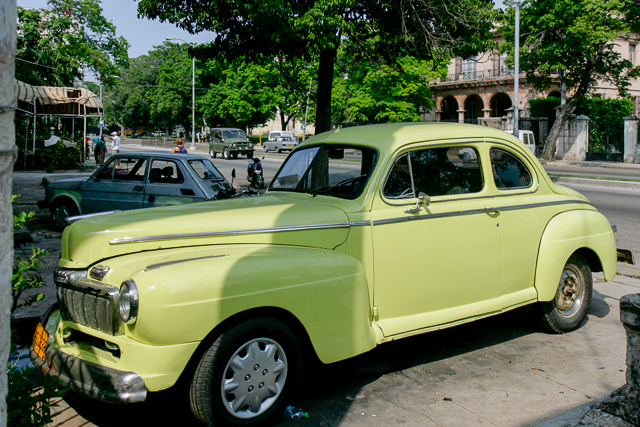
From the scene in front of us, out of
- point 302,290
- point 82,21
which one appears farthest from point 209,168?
point 82,21

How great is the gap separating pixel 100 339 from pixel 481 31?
10838 mm

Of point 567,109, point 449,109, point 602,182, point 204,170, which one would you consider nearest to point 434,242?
point 204,170

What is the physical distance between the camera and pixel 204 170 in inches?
390

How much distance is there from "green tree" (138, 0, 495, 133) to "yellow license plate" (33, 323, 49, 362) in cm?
726

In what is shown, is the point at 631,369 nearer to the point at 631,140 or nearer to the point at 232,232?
the point at 232,232

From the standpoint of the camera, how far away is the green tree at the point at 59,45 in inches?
1241

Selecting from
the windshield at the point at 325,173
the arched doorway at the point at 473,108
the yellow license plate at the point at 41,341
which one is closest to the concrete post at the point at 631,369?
the windshield at the point at 325,173

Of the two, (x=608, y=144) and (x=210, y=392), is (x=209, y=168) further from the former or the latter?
(x=608, y=144)

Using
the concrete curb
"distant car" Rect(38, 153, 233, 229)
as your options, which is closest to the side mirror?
"distant car" Rect(38, 153, 233, 229)

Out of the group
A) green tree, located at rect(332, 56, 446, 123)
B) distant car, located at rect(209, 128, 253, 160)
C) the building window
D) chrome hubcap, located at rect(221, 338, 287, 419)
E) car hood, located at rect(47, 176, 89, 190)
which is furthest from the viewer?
the building window

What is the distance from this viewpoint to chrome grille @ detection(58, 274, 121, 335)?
3.25 m

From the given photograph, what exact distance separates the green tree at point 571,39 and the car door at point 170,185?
25.9 m

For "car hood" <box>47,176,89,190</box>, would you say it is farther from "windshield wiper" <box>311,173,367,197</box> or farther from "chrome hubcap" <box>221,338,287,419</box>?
"chrome hubcap" <box>221,338,287,419</box>

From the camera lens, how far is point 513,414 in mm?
3812
